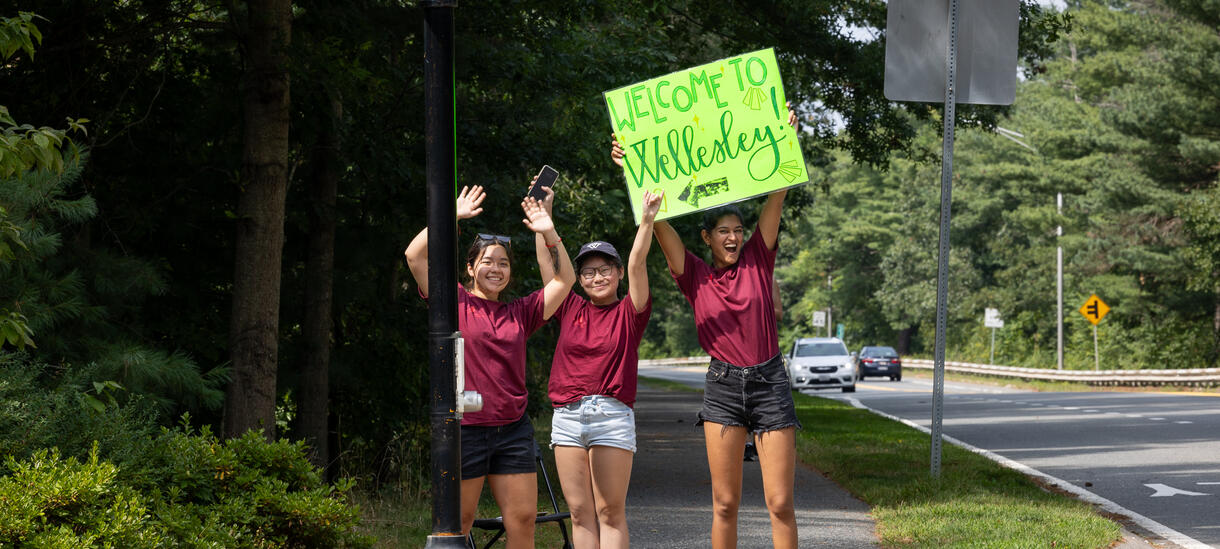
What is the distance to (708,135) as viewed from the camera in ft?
21.5

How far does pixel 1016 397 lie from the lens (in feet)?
103

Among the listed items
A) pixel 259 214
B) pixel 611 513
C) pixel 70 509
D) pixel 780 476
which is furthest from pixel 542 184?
pixel 259 214

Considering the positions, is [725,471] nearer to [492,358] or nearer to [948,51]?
[492,358]

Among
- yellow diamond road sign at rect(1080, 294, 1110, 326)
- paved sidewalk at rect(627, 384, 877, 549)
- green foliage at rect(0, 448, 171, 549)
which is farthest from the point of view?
yellow diamond road sign at rect(1080, 294, 1110, 326)

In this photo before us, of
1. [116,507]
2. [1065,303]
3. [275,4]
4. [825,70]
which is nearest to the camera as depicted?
[116,507]

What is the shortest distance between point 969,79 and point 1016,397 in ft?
71.2

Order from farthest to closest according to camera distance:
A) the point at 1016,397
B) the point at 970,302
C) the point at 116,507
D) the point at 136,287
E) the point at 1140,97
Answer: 1. the point at 970,302
2. the point at 1140,97
3. the point at 1016,397
4. the point at 136,287
5. the point at 116,507

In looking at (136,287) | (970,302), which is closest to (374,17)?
(136,287)

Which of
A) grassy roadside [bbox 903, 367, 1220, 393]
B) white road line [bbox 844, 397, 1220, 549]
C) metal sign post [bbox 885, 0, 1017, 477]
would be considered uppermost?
metal sign post [bbox 885, 0, 1017, 477]

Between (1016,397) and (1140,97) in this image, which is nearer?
(1016,397)

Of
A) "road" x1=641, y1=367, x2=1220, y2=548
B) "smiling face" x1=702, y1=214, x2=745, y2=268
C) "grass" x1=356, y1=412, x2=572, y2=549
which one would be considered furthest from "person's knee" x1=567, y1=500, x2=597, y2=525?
"road" x1=641, y1=367, x2=1220, y2=548

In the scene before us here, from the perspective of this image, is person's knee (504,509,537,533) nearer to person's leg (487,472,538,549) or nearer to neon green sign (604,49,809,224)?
person's leg (487,472,538,549)

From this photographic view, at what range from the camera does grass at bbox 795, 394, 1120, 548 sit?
8.47 meters

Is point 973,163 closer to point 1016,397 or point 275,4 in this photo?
point 1016,397
